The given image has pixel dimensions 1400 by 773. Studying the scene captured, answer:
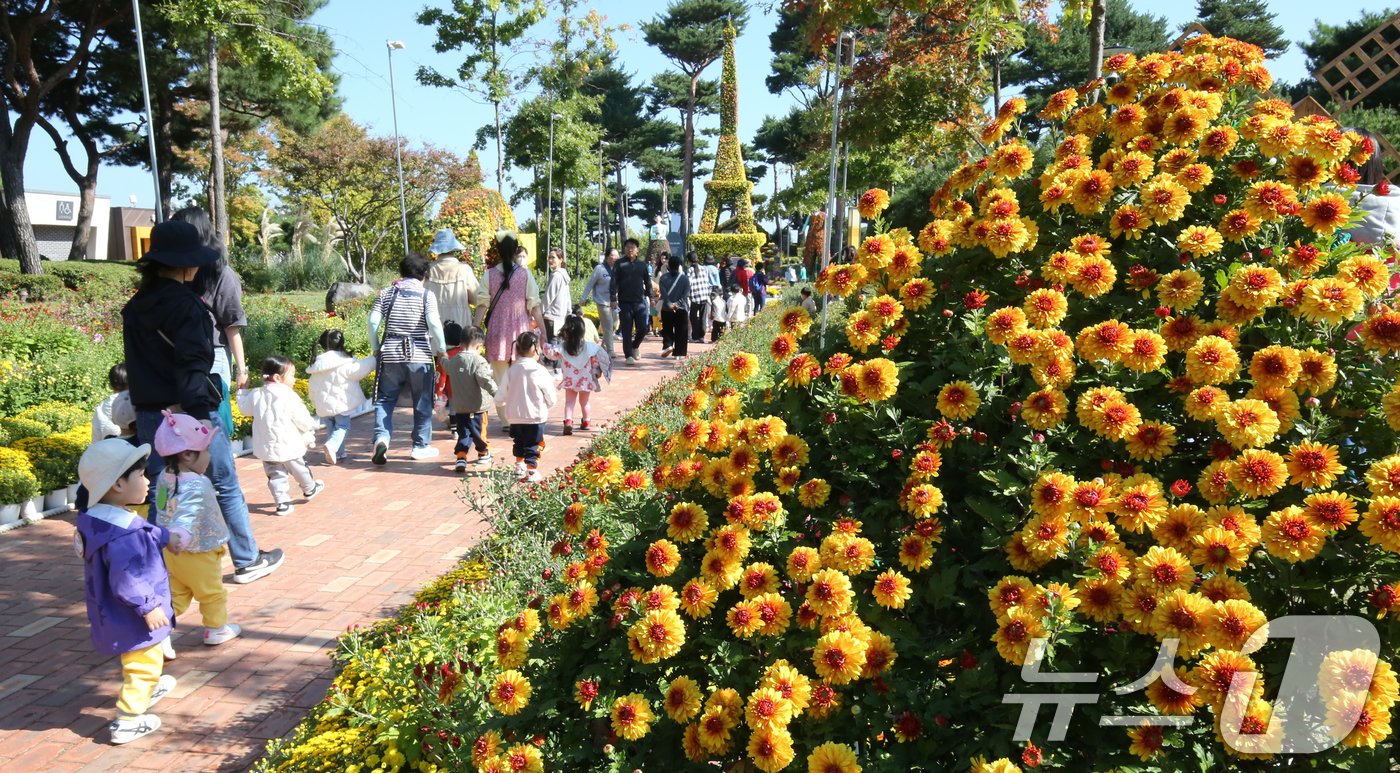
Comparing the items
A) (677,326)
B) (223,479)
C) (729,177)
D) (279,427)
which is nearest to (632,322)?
(677,326)

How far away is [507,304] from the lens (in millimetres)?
7930

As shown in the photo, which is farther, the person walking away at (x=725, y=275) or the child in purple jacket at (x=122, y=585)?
the person walking away at (x=725, y=275)

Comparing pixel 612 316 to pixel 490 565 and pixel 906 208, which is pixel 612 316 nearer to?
pixel 906 208

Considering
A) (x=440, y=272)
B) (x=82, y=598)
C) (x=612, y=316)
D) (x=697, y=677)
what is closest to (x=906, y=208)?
(x=612, y=316)

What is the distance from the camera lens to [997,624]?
198 cm

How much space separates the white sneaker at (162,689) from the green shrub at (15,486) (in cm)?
287

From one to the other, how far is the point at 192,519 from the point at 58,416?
4.25m

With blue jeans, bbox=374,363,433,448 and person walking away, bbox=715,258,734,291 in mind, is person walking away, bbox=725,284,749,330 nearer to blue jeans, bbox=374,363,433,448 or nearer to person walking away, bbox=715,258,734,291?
person walking away, bbox=715,258,734,291

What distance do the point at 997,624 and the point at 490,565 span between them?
10.1 feet

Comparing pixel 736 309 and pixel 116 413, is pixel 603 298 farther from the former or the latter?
pixel 116 413

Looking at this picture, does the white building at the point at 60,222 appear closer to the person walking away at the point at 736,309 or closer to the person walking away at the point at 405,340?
the person walking away at the point at 736,309

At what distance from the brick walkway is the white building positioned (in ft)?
184

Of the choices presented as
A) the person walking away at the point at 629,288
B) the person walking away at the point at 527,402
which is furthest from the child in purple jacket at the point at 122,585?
the person walking away at the point at 629,288

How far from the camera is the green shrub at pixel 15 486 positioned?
5816 mm
